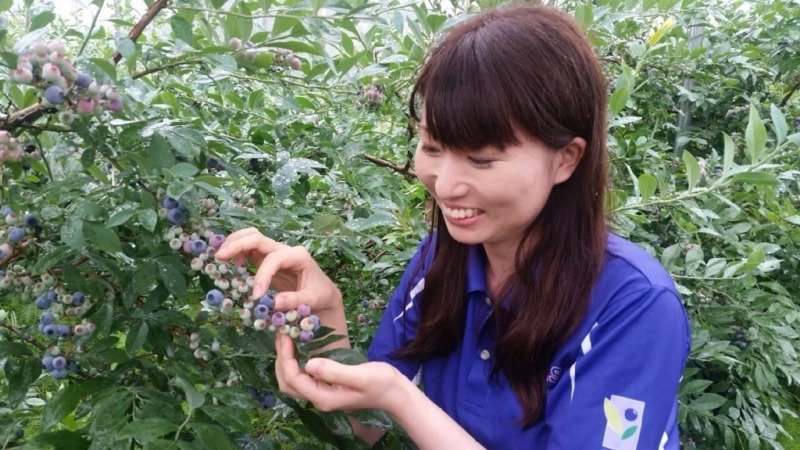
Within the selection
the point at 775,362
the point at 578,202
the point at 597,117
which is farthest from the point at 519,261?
the point at 775,362

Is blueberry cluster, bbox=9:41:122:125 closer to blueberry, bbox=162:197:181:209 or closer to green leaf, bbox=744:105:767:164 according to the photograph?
blueberry, bbox=162:197:181:209

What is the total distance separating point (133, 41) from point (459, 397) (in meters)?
0.72

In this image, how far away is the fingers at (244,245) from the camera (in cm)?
80

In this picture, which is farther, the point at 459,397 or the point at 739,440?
the point at 739,440

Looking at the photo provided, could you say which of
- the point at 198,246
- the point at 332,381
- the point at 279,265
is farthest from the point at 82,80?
the point at 332,381

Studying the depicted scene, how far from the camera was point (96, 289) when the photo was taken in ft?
2.91

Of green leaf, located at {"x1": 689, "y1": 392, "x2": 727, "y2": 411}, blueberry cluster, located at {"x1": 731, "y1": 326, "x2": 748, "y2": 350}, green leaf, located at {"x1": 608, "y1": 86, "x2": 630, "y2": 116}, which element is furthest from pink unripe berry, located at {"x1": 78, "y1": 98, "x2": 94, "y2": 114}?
blueberry cluster, located at {"x1": 731, "y1": 326, "x2": 748, "y2": 350}

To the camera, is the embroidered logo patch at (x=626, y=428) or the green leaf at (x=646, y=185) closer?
the embroidered logo patch at (x=626, y=428)

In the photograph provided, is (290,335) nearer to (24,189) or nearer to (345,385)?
(345,385)

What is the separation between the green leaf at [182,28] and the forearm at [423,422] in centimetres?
56

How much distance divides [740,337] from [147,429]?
1.46 meters

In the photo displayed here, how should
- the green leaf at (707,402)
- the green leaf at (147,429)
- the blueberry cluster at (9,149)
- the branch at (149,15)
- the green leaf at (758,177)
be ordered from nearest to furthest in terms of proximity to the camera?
the green leaf at (147,429) < the blueberry cluster at (9,149) < the branch at (149,15) < the green leaf at (758,177) < the green leaf at (707,402)

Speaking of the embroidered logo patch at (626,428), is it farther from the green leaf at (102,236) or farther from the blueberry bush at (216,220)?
the green leaf at (102,236)

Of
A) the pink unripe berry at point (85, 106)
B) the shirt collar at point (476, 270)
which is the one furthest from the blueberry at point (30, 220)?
the shirt collar at point (476, 270)
